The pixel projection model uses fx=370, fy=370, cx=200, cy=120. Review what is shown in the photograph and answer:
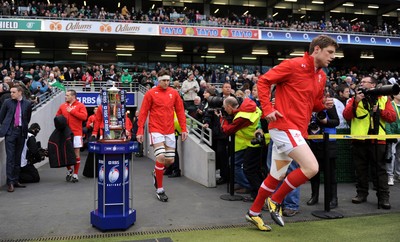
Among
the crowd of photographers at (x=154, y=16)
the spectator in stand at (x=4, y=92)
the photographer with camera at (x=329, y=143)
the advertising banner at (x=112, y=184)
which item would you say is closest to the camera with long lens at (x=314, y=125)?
the photographer with camera at (x=329, y=143)

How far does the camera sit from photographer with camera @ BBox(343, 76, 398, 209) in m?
5.75

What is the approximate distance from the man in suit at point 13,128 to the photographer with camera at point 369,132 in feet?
20.3

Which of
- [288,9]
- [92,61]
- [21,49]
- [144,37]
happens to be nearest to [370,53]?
[288,9]

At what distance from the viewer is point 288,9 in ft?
119

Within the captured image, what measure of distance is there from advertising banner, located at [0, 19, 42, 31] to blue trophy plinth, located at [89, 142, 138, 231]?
22.8 m

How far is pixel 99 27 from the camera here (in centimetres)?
2564

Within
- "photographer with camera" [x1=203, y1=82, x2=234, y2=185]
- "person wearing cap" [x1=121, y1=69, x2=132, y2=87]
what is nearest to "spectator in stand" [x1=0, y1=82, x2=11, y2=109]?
"photographer with camera" [x1=203, y1=82, x2=234, y2=185]

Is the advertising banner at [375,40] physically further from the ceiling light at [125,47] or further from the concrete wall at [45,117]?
the concrete wall at [45,117]

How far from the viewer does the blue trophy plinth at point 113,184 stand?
4.64m

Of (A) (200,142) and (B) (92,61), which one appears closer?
(A) (200,142)

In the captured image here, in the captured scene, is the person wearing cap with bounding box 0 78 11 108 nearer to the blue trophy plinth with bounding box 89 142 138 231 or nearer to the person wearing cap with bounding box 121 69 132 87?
the blue trophy plinth with bounding box 89 142 138 231

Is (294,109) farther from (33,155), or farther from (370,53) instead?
(370,53)

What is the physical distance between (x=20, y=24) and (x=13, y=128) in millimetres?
A: 19668

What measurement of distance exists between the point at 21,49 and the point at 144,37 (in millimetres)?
10303
